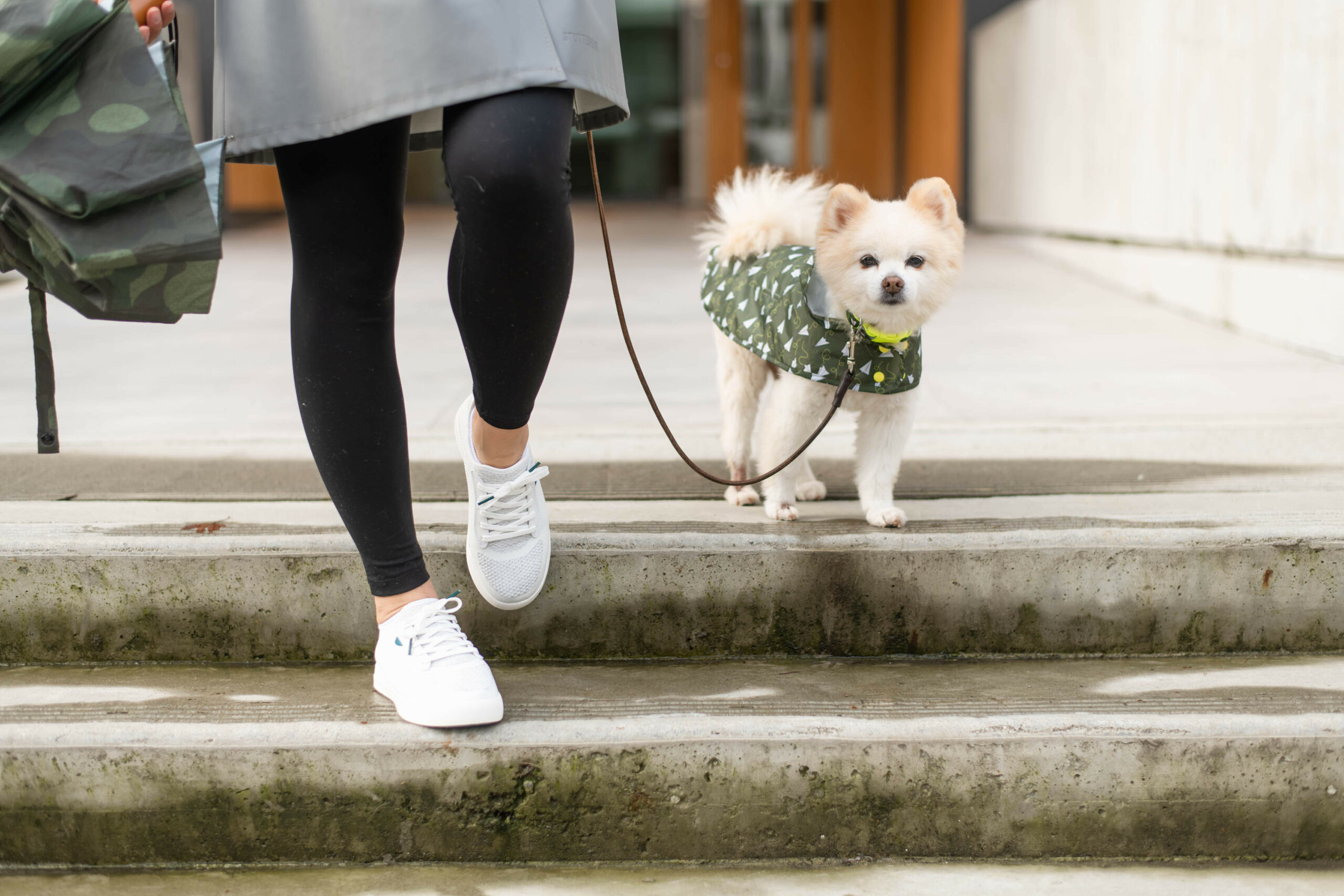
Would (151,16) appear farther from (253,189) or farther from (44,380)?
(253,189)

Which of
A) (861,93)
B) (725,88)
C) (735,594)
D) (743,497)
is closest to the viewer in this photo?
(735,594)

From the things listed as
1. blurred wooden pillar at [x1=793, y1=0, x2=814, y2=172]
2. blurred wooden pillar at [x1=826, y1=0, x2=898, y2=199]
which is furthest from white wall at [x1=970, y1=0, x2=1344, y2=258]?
blurred wooden pillar at [x1=793, y1=0, x2=814, y2=172]

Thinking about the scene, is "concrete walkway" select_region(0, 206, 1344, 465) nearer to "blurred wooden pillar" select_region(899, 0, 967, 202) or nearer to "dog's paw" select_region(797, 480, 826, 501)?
"dog's paw" select_region(797, 480, 826, 501)

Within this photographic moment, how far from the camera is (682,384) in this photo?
371cm

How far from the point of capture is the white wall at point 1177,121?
447 cm

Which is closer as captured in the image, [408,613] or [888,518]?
[408,613]

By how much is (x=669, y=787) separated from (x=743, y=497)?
850 millimetres

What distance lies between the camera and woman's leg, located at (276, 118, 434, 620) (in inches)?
56.8

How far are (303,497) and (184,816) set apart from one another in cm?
85

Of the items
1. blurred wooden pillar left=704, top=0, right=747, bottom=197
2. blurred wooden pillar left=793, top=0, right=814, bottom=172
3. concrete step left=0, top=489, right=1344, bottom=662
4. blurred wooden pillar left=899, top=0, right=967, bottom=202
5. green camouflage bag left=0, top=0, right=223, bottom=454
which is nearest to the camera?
green camouflage bag left=0, top=0, right=223, bottom=454

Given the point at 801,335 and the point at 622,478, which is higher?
the point at 801,335

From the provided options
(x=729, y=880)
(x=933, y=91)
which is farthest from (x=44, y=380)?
(x=933, y=91)

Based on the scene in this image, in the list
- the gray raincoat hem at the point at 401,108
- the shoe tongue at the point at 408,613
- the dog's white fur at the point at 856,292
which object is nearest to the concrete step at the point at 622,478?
the dog's white fur at the point at 856,292

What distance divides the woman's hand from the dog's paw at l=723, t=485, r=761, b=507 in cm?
133
